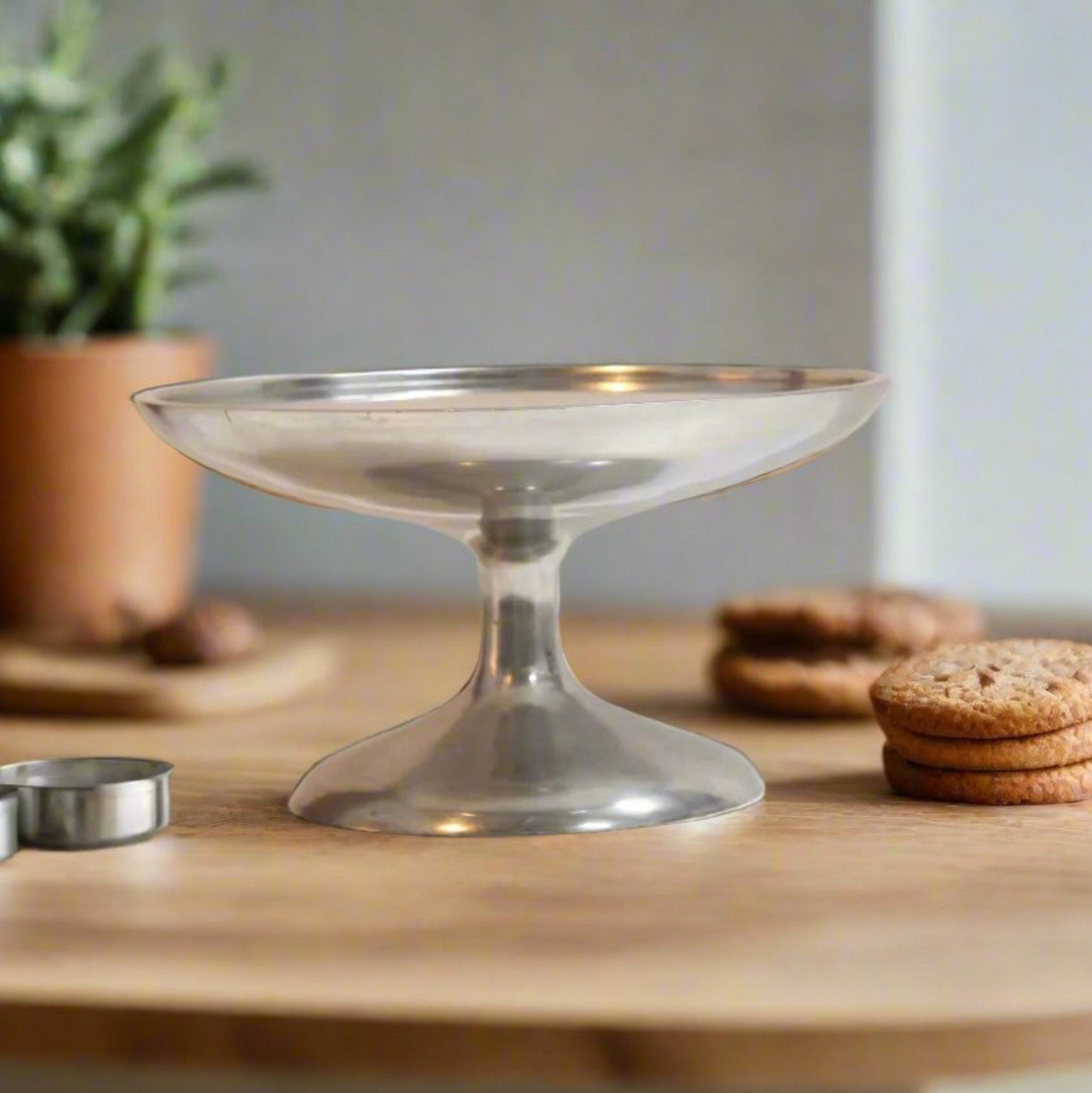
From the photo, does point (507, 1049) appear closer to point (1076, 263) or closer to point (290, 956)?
point (290, 956)

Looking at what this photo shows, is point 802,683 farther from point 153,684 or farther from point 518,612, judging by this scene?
point 153,684

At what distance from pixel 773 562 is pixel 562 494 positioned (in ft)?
2.59

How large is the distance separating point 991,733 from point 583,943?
24 centimetres

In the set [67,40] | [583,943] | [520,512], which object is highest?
[67,40]

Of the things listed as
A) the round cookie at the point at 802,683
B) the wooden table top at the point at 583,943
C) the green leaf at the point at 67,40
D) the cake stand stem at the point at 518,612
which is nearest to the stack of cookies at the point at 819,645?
the round cookie at the point at 802,683

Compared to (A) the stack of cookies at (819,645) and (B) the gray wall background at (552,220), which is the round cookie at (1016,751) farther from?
(B) the gray wall background at (552,220)

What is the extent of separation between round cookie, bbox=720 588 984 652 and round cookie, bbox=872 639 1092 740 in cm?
19

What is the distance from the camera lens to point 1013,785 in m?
0.74

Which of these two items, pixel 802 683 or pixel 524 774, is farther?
pixel 802 683

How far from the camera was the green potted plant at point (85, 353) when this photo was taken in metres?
1.27

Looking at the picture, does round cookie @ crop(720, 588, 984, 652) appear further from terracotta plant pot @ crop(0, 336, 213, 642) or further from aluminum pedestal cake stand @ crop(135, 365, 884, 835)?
terracotta plant pot @ crop(0, 336, 213, 642)

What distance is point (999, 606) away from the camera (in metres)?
1.43

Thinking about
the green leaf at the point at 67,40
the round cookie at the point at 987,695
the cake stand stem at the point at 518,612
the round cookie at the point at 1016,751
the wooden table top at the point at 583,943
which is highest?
the green leaf at the point at 67,40

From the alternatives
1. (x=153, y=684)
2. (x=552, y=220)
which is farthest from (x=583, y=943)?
(x=552, y=220)
